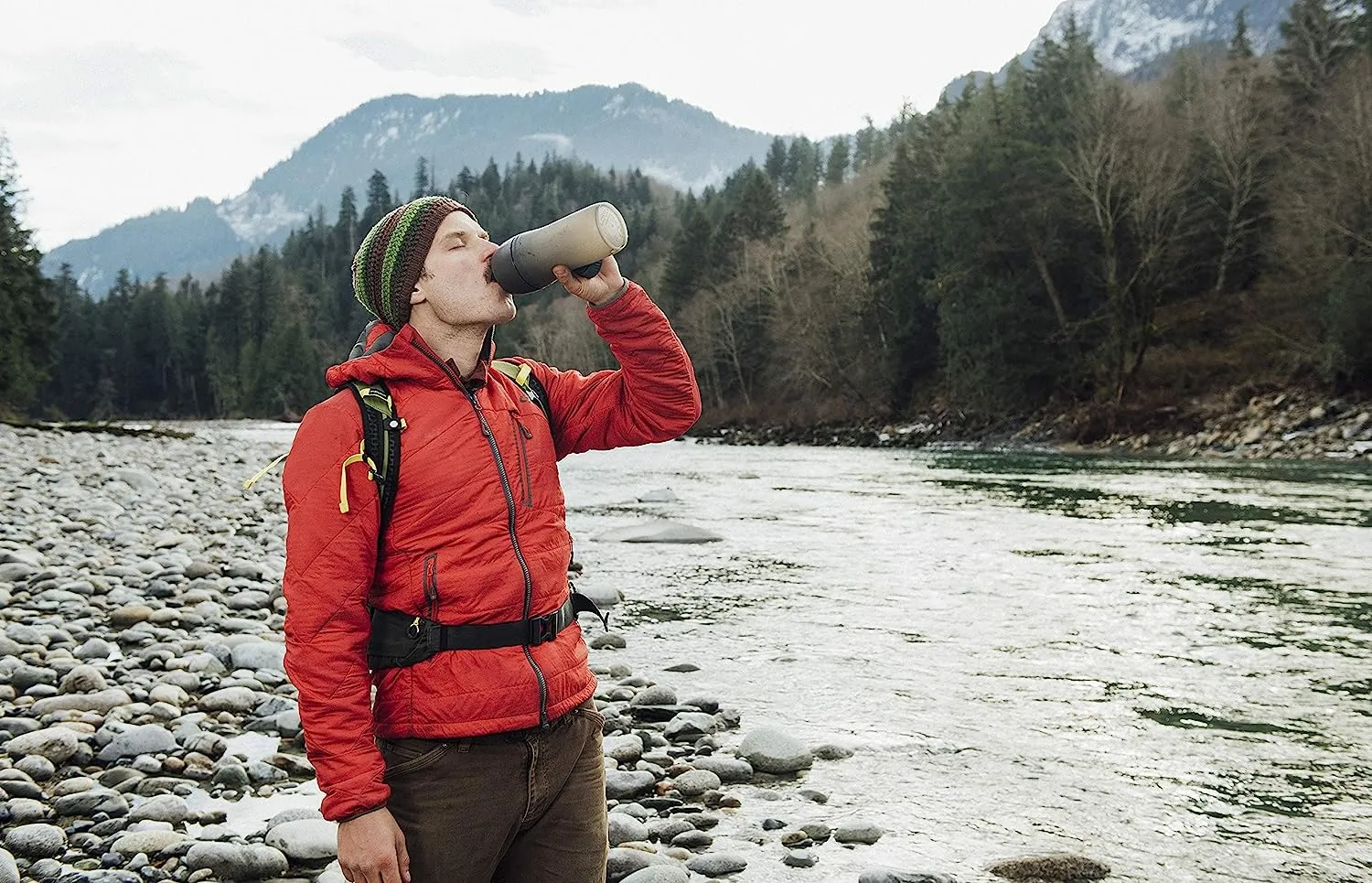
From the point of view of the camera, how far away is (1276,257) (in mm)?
38656

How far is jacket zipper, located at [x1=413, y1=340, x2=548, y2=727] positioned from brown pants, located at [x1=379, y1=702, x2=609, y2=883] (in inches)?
3.7

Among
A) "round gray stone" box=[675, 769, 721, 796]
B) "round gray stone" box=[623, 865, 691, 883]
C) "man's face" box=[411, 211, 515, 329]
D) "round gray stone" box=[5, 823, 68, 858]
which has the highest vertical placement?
"man's face" box=[411, 211, 515, 329]

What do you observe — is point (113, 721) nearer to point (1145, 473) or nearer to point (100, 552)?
point (100, 552)

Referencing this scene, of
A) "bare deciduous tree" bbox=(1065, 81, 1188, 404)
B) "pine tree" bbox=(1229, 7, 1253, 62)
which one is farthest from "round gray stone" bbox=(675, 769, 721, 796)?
"pine tree" bbox=(1229, 7, 1253, 62)

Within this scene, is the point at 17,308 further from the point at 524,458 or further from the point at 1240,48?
the point at 1240,48

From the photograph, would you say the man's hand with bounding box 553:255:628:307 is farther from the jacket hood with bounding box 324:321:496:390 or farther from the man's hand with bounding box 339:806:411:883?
the man's hand with bounding box 339:806:411:883

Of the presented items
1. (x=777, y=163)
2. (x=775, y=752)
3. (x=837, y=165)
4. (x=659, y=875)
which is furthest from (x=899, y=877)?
(x=777, y=163)

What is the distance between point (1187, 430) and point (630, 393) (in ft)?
108

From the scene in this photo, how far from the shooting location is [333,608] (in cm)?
222

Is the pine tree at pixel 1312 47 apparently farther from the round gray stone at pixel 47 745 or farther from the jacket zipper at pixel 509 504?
the jacket zipper at pixel 509 504

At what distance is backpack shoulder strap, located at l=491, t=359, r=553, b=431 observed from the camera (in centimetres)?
278

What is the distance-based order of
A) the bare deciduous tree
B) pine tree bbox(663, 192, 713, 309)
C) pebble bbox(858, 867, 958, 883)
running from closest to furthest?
pebble bbox(858, 867, 958, 883)
the bare deciduous tree
pine tree bbox(663, 192, 713, 309)

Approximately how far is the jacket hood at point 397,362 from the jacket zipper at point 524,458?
0.51ft

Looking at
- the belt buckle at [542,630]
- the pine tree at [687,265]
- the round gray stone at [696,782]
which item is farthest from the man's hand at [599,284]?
the pine tree at [687,265]
